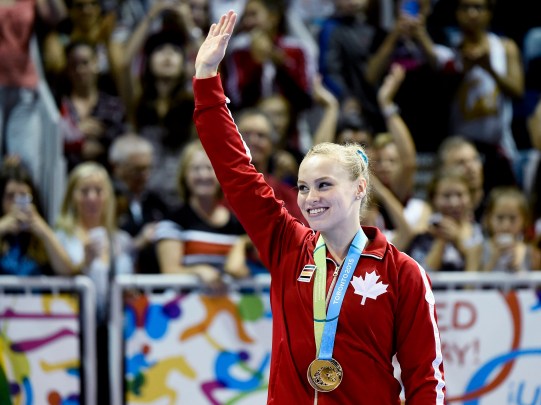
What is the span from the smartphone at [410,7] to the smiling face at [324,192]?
4861 millimetres

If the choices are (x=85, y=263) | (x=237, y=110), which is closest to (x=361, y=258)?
(x=85, y=263)

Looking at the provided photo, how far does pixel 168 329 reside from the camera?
5.76 m

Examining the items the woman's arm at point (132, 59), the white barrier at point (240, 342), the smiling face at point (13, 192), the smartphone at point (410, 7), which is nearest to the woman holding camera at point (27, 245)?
the smiling face at point (13, 192)

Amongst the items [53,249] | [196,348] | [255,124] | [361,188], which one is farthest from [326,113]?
[361,188]

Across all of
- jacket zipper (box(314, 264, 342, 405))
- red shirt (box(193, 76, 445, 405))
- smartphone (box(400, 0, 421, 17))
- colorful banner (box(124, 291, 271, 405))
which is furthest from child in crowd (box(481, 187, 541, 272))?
jacket zipper (box(314, 264, 342, 405))

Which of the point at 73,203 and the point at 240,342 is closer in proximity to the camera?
the point at 240,342

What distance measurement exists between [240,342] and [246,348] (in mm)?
49

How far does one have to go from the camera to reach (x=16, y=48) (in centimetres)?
743

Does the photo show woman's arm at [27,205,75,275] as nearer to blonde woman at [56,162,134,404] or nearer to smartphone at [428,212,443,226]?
blonde woman at [56,162,134,404]

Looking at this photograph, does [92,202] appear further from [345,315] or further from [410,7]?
[410,7]

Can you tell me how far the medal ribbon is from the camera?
3.63 m

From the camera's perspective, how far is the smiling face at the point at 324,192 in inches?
146

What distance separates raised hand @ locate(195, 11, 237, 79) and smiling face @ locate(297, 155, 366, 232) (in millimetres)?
501

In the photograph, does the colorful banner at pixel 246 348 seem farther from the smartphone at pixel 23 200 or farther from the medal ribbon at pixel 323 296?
the medal ribbon at pixel 323 296
